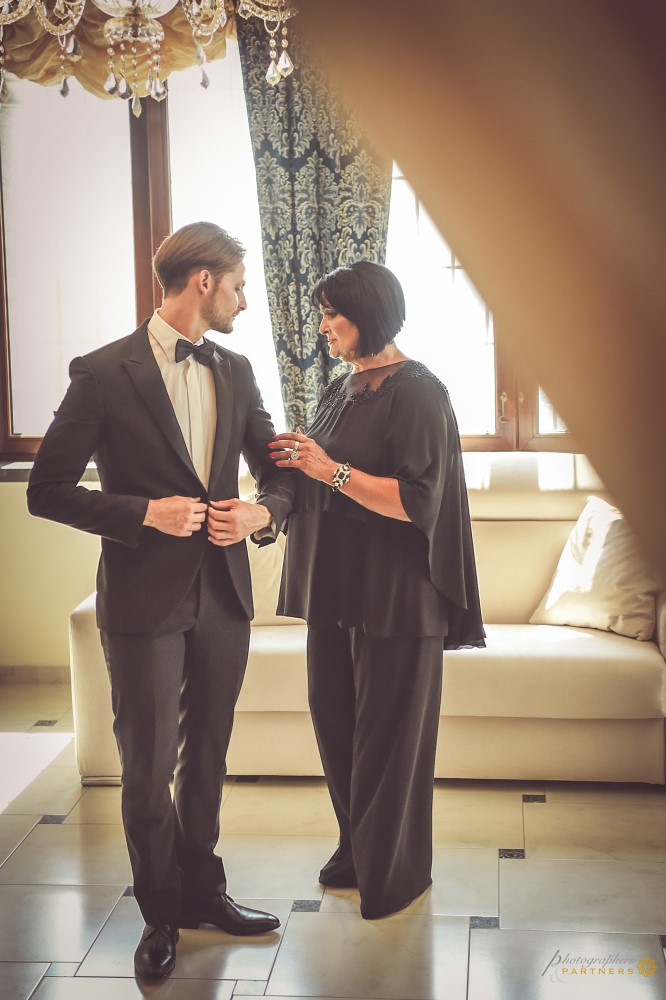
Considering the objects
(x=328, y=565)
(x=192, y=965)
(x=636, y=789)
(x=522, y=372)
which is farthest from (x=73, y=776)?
(x=522, y=372)

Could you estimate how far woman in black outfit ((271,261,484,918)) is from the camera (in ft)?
7.11

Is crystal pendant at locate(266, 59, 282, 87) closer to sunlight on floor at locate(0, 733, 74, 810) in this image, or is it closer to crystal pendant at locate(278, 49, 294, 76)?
crystal pendant at locate(278, 49, 294, 76)

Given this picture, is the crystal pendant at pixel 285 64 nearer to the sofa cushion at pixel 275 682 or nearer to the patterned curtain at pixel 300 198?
the patterned curtain at pixel 300 198

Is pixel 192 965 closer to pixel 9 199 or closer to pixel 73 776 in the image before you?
pixel 73 776

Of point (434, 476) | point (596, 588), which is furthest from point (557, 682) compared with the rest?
point (434, 476)

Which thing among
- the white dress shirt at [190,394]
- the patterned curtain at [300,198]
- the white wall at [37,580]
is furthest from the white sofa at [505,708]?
the patterned curtain at [300,198]

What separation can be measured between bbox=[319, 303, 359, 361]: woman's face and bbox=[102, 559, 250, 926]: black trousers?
541mm

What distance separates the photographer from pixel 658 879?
2541 mm

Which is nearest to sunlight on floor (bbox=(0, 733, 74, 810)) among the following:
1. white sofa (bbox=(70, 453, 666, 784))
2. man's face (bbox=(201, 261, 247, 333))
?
white sofa (bbox=(70, 453, 666, 784))

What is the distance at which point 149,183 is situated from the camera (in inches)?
170

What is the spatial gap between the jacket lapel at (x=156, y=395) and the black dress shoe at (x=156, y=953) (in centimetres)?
100

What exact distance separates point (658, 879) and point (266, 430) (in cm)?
148

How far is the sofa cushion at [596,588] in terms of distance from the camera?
322 cm

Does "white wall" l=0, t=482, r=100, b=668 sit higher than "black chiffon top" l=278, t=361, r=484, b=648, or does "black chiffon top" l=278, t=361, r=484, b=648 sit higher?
"black chiffon top" l=278, t=361, r=484, b=648
